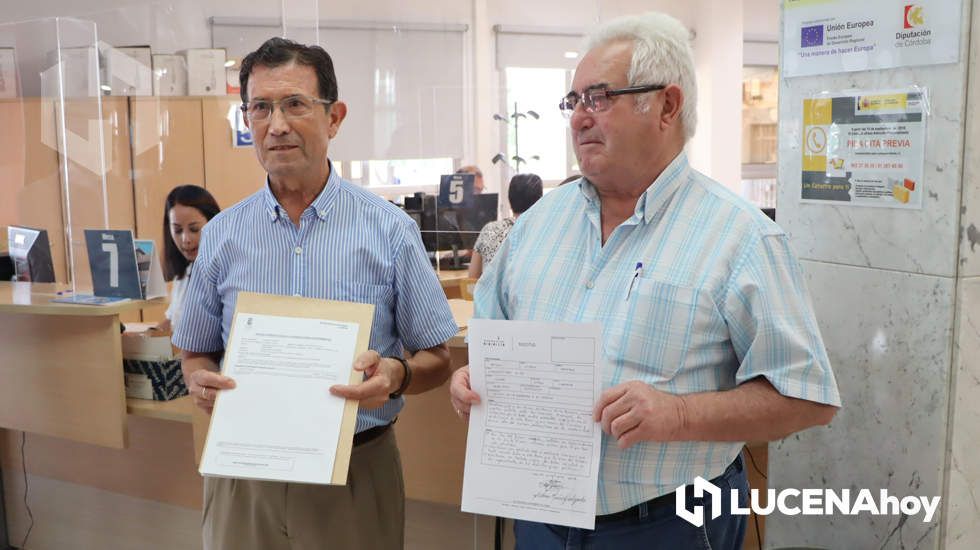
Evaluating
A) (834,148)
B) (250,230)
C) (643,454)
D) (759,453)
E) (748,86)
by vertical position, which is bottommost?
(759,453)

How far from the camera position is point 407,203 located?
6.17m

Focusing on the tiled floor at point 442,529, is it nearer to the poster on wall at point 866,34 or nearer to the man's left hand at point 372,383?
the man's left hand at point 372,383

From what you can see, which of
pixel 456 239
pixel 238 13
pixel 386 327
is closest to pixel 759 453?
pixel 386 327

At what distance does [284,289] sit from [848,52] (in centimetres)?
130

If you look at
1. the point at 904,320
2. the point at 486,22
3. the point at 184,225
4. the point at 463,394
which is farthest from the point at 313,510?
the point at 486,22

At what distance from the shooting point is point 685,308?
4.84ft

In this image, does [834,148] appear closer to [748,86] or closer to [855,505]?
[855,505]

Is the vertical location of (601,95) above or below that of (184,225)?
above

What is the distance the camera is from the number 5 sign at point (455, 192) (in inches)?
245

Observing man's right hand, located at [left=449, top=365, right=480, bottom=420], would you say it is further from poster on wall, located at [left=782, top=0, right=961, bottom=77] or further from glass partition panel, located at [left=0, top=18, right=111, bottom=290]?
glass partition panel, located at [left=0, top=18, right=111, bottom=290]

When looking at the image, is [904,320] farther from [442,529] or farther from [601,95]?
[442,529]

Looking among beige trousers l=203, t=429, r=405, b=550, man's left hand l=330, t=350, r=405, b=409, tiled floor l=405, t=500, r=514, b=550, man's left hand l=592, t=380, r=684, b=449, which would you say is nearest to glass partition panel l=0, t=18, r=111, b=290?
tiled floor l=405, t=500, r=514, b=550

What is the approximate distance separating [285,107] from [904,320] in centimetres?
135

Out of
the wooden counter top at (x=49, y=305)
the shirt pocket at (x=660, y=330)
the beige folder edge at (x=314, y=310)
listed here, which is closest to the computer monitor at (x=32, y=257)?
the wooden counter top at (x=49, y=305)
